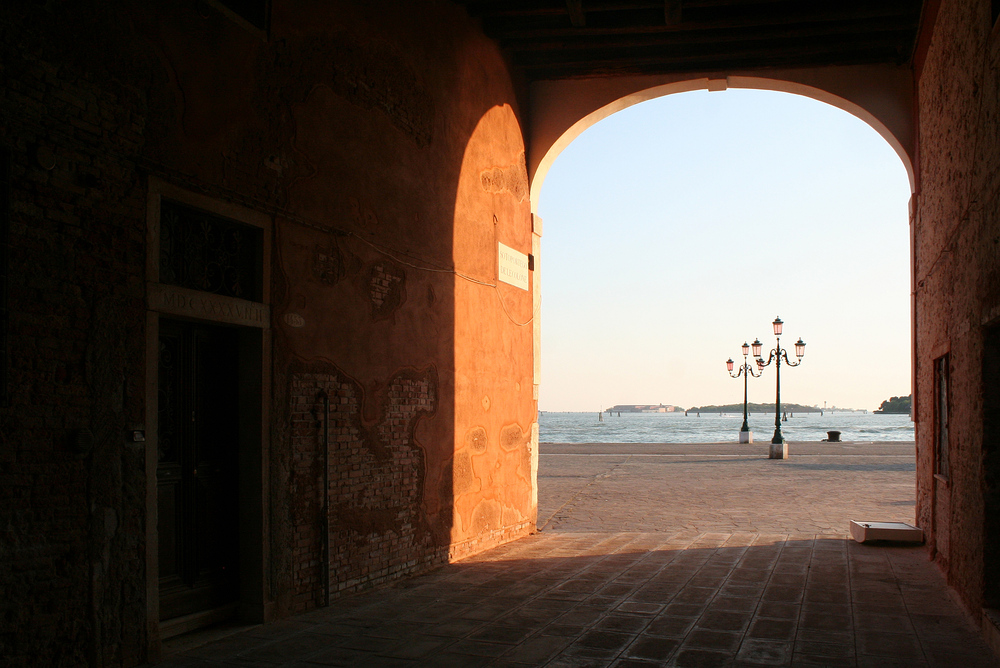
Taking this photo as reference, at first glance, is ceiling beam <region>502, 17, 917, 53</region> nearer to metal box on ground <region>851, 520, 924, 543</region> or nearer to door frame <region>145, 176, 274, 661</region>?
door frame <region>145, 176, 274, 661</region>

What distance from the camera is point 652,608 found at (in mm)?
5895

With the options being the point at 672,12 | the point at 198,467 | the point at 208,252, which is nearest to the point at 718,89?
the point at 672,12

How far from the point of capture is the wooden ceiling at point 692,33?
28.7 ft

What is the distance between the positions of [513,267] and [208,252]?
4846 millimetres

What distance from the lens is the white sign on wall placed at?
9.49 meters

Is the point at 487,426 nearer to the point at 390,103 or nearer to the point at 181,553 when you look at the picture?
the point at 390,103

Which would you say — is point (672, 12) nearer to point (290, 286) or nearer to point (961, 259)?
point (961, 259)

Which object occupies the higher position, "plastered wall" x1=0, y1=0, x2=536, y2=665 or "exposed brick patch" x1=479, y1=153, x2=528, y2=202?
"exposed brick patch" x1=479, y1=153, x2=528, y2=202

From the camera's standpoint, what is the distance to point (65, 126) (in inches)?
168

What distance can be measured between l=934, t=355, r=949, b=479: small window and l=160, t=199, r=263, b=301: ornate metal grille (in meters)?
5.75

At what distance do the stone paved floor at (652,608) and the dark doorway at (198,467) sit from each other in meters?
0.39

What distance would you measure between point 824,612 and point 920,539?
3653 millimetres

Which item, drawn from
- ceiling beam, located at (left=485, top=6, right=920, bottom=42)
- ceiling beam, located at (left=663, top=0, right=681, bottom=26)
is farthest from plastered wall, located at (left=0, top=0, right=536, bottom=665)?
ceiling beam, located at (left=663, top=0, right=681, bottom=26)

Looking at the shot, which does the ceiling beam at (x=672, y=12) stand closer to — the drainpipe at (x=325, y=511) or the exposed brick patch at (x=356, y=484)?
the exposed brick patch at (x=356, y=484)
